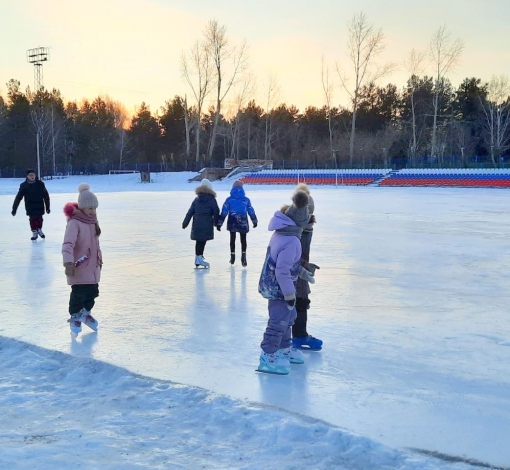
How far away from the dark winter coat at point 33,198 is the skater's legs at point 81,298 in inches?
270

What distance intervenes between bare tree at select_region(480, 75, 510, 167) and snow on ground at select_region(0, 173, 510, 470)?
4678 cm

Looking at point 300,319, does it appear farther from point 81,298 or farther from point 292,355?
point 81,298

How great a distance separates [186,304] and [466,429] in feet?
11.5

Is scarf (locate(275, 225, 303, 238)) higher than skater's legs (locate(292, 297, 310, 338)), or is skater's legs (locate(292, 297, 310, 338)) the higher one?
scarf (locate(275, 225, 303, 238))

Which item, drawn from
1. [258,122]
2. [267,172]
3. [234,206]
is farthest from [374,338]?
[258,122]

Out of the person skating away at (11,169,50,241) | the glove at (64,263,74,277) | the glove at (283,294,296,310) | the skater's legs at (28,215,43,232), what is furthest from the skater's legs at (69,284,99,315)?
the skater's legs at (28,215,43,232)

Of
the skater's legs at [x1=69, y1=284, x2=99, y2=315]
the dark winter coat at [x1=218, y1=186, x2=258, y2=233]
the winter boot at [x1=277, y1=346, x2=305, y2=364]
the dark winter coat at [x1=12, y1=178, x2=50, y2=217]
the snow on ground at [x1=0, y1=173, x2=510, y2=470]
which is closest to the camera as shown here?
the snow on ground at [x1=0, y1=173, x2=510, y2=470]

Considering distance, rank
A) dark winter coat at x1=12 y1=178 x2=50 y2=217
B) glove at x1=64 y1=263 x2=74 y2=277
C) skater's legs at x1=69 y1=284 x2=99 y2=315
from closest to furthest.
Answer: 1. glove at x1=64 y1=263 x2=74 y2=277
2. skater's legs at x1=69 y1=284 x2=99 y2=315
3. dark winter coat at x1=12 y1=178 x2=50 y2=217

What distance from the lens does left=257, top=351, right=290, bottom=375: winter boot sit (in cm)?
408

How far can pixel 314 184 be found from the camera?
148ft

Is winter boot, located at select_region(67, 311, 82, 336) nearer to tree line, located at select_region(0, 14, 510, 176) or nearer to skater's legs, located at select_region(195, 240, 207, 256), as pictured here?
skater's legs, located at select_region(195, 240, 207, 256)

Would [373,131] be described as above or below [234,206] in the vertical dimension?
above

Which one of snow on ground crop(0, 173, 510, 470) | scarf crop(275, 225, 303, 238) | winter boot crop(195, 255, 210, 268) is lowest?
Result: snow on ground crop(0, 173, 510, 470)

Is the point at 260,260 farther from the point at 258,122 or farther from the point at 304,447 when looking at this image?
the point at 258,122
